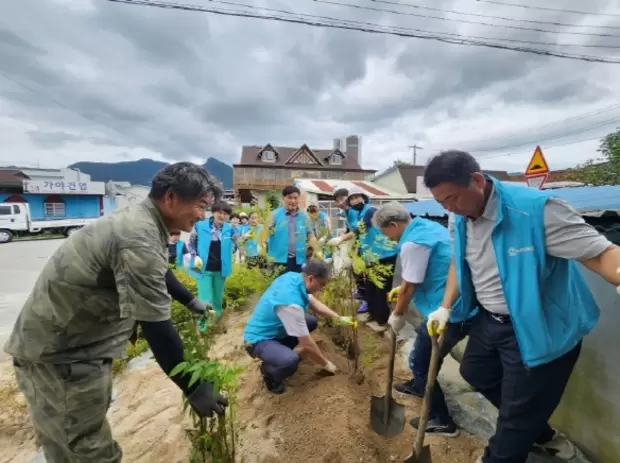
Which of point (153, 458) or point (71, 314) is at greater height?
point (71, 314)

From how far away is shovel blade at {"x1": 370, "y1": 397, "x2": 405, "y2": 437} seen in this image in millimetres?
2488

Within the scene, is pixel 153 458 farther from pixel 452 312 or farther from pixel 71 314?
pixel 452 312

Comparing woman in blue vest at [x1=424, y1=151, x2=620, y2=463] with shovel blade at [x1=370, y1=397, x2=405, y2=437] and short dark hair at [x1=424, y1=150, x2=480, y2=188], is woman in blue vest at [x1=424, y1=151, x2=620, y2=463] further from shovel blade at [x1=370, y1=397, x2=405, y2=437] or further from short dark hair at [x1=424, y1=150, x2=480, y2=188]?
shovel blade at [x1=370, y1=397, x2=405, y2=437]

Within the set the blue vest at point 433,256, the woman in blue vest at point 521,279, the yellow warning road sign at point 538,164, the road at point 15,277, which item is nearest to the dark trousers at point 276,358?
the blue vest at point 433,256

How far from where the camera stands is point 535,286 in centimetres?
162

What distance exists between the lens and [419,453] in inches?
80.3

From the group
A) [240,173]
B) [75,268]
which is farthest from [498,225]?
[240,173]

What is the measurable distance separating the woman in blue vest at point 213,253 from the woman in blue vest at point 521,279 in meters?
3.55

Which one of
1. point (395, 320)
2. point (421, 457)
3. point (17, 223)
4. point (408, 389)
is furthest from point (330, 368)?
point (17, 223)

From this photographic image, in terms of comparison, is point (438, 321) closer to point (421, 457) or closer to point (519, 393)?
point (519, 393)

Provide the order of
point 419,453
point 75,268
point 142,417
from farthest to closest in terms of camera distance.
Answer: point 142,417
point 419,453
point 75,268

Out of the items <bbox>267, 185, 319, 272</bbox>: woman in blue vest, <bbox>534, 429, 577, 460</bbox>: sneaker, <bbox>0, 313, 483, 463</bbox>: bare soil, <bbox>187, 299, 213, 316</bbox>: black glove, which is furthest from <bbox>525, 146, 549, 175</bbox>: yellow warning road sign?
<bbox>187, 299, 213, 316</bbox>: black glove

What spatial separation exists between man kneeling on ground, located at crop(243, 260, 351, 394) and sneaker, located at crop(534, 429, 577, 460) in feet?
5.13

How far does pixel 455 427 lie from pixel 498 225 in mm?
1598
